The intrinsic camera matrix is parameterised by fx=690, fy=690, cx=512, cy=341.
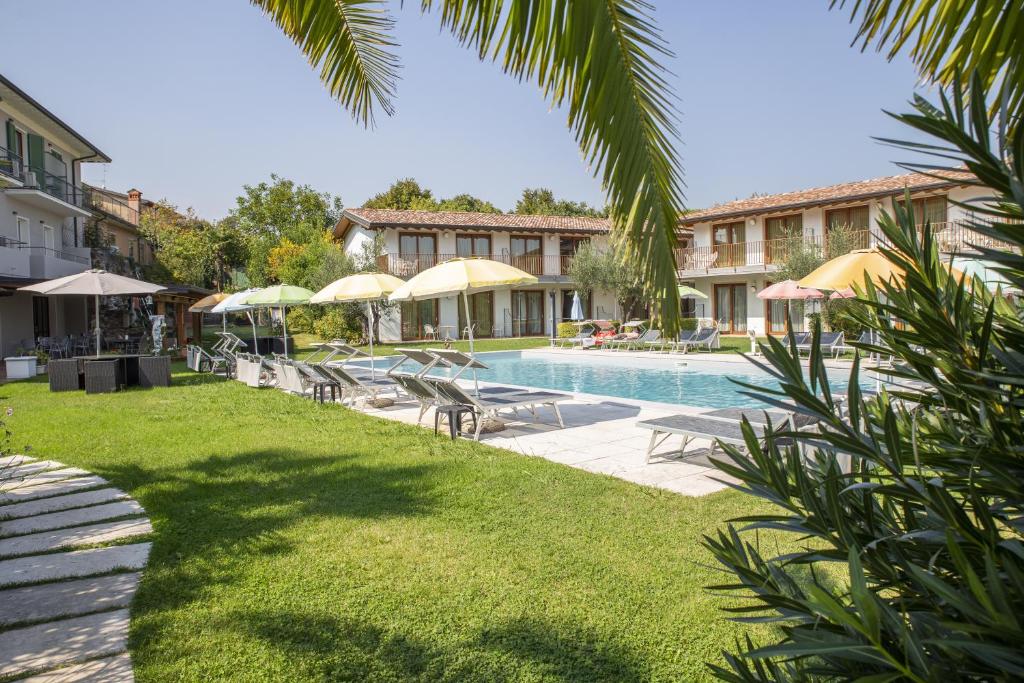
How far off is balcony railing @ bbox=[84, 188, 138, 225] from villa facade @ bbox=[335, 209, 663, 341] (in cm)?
1057

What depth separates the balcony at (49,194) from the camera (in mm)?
21141

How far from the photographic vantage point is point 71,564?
4445 millimetres

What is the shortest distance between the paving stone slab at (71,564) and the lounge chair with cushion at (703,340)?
19514 millimetres

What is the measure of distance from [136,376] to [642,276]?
15.7 metres

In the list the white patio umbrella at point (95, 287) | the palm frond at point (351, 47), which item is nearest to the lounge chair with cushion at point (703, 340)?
the white patio umbrella at point (95, 287)

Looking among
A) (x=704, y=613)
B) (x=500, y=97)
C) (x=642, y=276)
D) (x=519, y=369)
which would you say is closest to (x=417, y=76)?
(x=500, y=97)

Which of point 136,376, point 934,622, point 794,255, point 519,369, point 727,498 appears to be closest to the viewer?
point 934,622

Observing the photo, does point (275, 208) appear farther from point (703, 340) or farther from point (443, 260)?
point (703, 340)

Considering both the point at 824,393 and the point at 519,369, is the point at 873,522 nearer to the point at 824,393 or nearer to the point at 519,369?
the point at 824,393

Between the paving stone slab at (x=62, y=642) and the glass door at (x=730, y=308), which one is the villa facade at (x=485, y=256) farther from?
the paving stone slab at (x=62, y=642)

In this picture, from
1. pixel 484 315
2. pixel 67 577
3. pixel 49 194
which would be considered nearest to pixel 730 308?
pixel 484 315

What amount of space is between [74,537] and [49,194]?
2219 centimetres

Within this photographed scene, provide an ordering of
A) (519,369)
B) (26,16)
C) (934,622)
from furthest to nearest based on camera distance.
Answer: (519,369), (26,16), (934,622)

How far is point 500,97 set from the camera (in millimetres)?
2816
